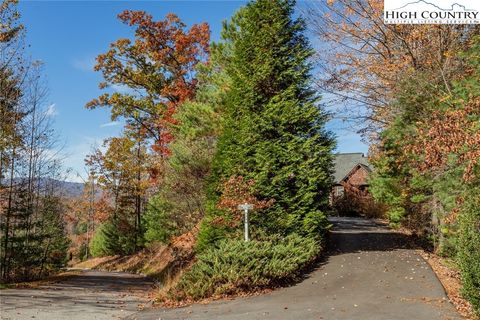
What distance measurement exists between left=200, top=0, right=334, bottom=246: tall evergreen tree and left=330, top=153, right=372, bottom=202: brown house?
86.3 feet

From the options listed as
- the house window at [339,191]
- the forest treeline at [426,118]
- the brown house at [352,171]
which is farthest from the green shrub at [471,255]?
the brown house at [352,171]

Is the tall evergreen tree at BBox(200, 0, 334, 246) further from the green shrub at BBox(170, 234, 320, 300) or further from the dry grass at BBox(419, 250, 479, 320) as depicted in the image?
the dry grass at BBox(419, 250, 479, 320)

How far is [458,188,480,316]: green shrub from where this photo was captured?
804 cm

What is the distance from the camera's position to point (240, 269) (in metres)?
12.0

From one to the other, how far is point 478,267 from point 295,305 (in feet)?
13.8

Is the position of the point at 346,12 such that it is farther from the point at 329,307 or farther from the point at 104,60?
the point at 104,60

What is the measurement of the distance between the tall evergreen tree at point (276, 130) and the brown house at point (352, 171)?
86.3 ft

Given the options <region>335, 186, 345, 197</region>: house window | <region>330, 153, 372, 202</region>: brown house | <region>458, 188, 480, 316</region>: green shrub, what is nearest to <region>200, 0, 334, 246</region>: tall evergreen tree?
<region>458, 188, 480, 316</region>: green shrub

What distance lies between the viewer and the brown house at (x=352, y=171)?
42.3 meters

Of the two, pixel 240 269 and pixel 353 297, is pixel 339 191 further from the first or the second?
pixel 353 297

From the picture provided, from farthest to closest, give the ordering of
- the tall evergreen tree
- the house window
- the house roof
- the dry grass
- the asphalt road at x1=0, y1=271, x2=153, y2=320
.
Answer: the house roof
the house window
the tall evergreen tree
the asphalt road at x1=0, y1=271, x2=153, y2=320
the dry grass

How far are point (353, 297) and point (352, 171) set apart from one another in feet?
115

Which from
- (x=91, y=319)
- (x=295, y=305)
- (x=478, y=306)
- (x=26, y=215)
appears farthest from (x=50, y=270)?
(x=478, y=306)

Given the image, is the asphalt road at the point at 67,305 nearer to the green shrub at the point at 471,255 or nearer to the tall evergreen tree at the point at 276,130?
the tall evergreen tree at the point at 276,130
